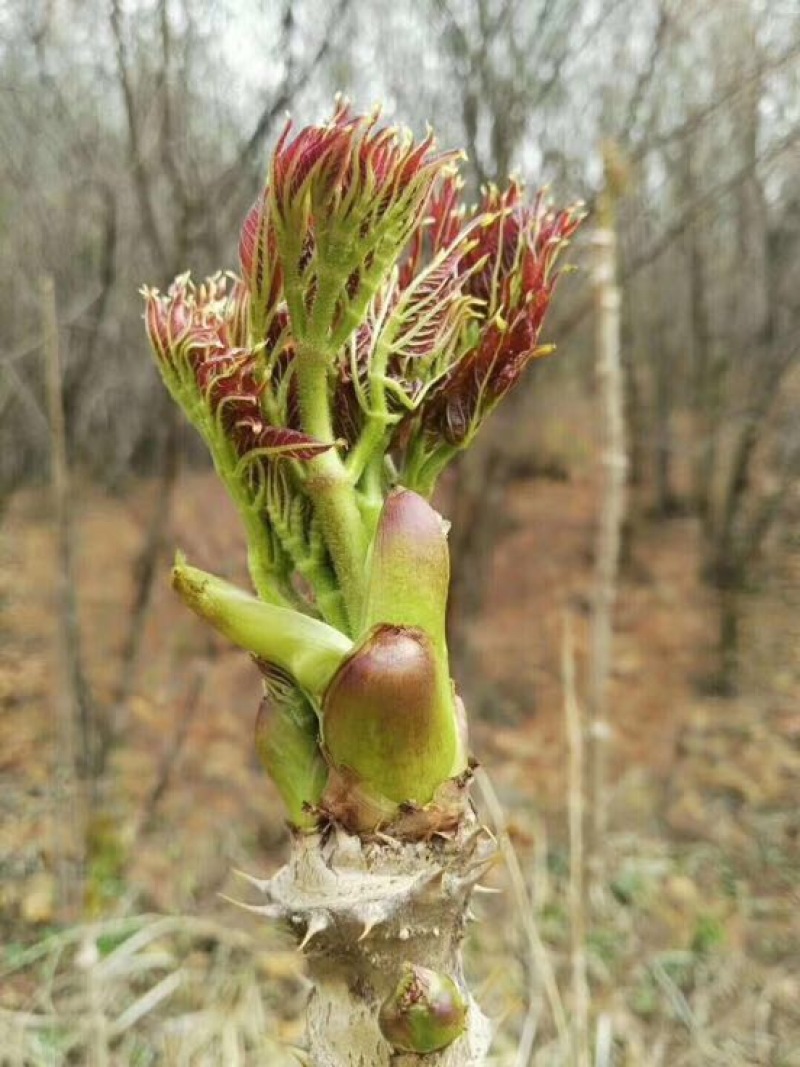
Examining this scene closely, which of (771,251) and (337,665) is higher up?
(771,251)

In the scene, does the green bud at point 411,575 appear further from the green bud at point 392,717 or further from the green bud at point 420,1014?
the green bud at point 420,1014

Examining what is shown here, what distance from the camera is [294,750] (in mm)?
733

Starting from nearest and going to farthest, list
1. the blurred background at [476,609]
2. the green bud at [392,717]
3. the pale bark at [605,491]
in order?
the green bud at [392,717], the pale bark at [605,491], the blurred background at [476,609]

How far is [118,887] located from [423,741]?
3.42 m

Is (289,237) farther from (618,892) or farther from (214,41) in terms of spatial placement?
(618,892)

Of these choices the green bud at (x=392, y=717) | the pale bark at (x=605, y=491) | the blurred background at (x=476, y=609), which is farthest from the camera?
the blurred background at (x=476, y=609)

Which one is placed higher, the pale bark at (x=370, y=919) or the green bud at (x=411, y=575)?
the green bud at (x=411, y=575)

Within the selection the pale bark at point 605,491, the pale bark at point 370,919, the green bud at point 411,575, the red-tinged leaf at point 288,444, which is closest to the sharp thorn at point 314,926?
the pale bark at point 370,919

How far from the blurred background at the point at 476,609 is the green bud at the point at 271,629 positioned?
45 cm

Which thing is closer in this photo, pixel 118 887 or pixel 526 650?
pixel 118 887

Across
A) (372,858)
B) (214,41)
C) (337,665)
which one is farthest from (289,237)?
(214,41)

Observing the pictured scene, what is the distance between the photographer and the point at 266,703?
76cm

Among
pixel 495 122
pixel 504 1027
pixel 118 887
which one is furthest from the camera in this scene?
pixel 118 887

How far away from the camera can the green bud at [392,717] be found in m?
0.64
